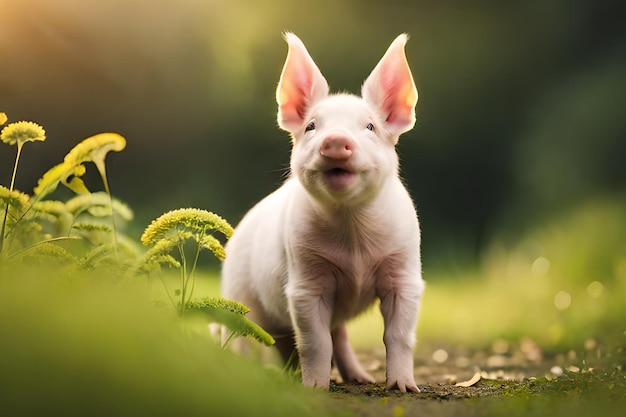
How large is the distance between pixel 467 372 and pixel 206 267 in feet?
5.95

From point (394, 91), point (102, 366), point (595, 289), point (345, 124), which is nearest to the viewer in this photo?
point (102, 366)

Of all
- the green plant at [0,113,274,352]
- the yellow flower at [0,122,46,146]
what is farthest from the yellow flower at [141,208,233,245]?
the yellow flower at [0,122,46,146]

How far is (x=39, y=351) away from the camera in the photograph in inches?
58.9

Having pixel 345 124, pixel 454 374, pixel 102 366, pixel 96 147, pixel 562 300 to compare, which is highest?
pixel 562 300

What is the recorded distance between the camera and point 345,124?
256cm

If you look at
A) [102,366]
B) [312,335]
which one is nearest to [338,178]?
[312,335]

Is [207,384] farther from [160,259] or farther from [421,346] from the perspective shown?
[421,346]

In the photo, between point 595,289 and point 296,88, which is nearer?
point 296,88

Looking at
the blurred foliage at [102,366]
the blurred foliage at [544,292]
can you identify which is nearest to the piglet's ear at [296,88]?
the blurred foliage at [102,366]

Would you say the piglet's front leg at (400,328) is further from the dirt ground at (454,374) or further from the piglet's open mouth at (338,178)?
the piglet's open mouth at (338,178)

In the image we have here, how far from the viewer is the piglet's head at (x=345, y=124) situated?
95.3 inches

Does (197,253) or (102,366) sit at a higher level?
(197,253)

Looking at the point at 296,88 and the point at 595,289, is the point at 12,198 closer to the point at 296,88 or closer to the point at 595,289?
the point at 296,88

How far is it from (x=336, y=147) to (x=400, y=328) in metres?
0.74
